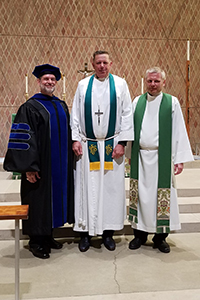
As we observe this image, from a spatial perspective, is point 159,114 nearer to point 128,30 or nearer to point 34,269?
point 34,269

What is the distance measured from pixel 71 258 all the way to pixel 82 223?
35cm

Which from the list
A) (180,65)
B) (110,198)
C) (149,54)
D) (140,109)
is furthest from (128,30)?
(110,198)

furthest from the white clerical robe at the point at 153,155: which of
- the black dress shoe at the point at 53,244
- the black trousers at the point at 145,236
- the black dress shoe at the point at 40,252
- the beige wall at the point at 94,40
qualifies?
the beige wall at the point at 94,40

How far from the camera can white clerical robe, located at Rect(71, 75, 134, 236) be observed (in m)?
3.50

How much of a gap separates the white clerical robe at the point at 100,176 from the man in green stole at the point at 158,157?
0.53 ft

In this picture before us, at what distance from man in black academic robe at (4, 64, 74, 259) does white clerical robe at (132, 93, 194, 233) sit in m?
0.72

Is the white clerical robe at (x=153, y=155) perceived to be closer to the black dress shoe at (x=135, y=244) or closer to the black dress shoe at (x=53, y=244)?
the black dress shoe at (x=135, y=244)

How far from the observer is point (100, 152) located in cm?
351

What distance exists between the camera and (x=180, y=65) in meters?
7.74

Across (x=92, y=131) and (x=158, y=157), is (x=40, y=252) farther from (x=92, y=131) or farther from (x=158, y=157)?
(x=158, y=157)

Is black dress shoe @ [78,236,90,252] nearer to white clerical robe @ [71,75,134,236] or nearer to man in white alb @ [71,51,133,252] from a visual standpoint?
man in white alb @ [71,51,133,252]

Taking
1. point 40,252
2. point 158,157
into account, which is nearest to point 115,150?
point 158,157

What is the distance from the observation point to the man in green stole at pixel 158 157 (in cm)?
343

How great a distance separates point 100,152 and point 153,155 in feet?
1.69
